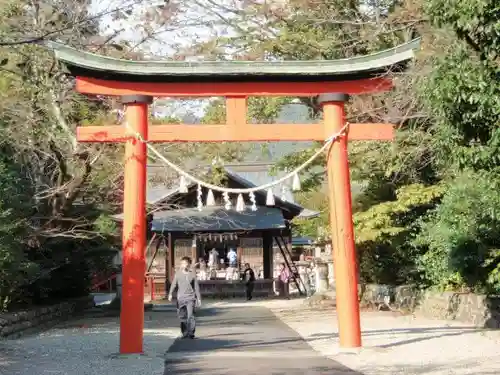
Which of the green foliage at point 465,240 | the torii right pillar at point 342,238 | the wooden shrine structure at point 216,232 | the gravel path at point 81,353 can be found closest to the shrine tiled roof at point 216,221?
the wooden shrine structure at point 216,232

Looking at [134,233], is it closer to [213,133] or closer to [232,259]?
[213,133]

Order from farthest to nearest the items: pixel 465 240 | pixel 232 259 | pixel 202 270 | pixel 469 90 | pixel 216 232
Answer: pixel 232 259
pixel 202 270
pixel 216 232
pixel 465 240
pixel 469 90

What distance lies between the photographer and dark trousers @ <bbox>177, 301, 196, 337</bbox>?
51.5 feet

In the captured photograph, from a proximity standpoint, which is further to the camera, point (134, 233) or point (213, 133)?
point (213, 133)

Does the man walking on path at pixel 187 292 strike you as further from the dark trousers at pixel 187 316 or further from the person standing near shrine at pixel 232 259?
the person standing near shrine at pixel 232 259

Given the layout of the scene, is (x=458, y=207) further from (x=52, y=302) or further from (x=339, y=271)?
(x=52, y=302)

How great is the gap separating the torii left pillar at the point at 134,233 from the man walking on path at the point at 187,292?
8.42 feet

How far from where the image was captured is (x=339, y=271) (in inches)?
523

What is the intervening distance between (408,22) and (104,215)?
973cm

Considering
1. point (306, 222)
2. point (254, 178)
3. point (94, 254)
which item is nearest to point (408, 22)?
point (94, 254)

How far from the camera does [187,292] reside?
15.6m

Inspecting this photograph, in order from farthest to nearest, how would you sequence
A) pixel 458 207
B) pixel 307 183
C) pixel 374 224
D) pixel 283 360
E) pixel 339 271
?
pixel 307 183
pixel 374 224
pixel 458 207
pixel 339 271
pixel 283 360

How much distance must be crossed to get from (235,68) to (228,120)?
2.88 ft

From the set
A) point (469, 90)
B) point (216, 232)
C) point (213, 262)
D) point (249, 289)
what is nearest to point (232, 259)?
point (213, 262)
